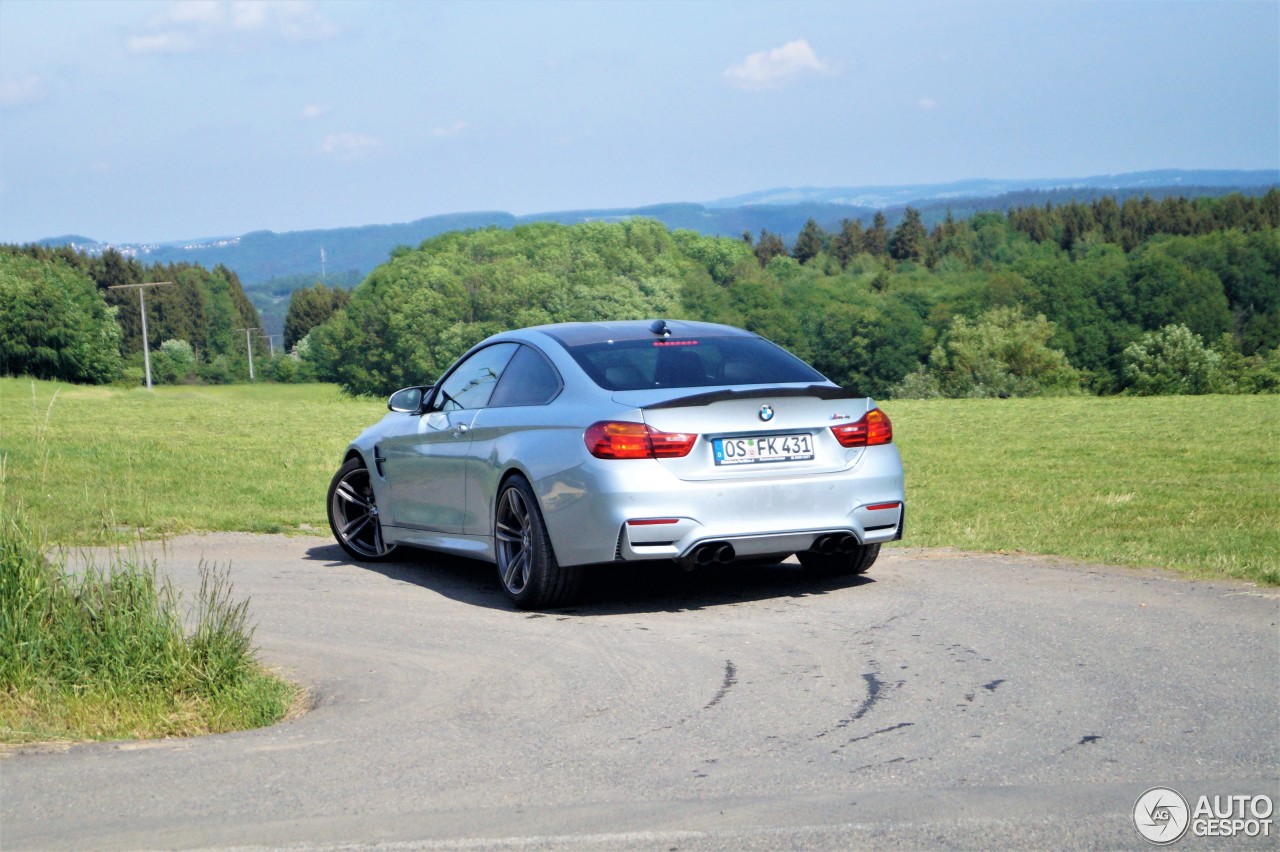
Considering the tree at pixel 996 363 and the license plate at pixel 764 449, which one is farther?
the tree at pixel 996 363

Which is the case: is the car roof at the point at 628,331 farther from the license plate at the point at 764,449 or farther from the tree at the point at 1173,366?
the tree at the point at 1173,366

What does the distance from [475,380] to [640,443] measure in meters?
2.11

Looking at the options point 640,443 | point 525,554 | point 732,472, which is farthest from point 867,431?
point 525,554

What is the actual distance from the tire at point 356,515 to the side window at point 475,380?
A: 1068 millimetres

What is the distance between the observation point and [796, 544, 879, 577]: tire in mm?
8633

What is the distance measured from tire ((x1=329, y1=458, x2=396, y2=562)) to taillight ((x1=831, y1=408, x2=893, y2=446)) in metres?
3.67

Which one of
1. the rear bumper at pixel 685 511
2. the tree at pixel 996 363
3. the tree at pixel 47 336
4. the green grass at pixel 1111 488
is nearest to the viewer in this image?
the rear bumper at pixel 685 511

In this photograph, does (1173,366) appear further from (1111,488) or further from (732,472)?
(732,472)

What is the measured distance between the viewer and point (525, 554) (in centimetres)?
809

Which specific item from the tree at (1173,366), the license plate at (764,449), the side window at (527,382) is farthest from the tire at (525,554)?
the tree at (1173,366)

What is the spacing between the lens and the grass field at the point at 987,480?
391 inches

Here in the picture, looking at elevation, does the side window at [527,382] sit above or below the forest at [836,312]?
above

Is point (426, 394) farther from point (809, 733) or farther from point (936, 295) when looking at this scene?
point (936, 295)

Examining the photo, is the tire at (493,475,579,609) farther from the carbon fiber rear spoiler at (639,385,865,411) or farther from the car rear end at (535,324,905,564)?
the carbon fiber rear spoiler at (639,385,865,411)
